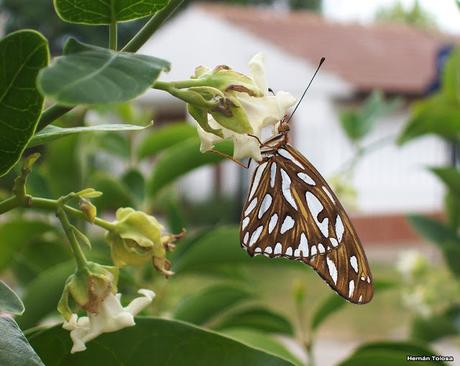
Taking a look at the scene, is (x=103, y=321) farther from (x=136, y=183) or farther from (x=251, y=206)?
(x=136, y=183)

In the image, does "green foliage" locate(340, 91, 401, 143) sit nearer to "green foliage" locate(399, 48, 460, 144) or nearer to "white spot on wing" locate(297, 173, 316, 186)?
"green foliage" locate(399, 48, 460, 144)

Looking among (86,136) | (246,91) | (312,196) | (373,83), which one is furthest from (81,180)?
(373,83)

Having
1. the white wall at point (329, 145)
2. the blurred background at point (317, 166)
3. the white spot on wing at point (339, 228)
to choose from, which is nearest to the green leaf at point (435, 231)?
the blurred background at point (317, 166)

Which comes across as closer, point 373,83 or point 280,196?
point 280,196

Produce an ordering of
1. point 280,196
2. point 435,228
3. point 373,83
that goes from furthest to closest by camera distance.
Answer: point 373,83 < point 435,228 < point 280,196

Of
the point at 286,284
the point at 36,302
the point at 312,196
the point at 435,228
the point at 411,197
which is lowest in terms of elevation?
the point at 411,197

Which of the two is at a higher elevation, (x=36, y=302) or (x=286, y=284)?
(x=36, y=302)

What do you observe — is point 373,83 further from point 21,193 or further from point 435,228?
point 21,193

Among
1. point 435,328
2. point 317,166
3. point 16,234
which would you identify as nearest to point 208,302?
point 16,234
